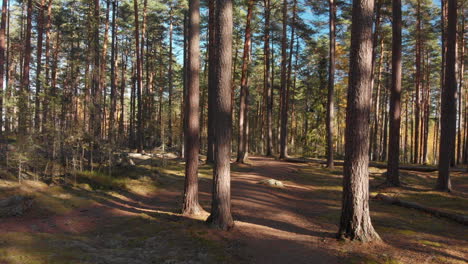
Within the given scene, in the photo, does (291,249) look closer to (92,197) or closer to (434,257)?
(434,257)

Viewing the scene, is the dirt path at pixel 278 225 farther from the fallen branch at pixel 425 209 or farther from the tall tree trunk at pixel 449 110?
the tall tree trunk at pixel 449 110

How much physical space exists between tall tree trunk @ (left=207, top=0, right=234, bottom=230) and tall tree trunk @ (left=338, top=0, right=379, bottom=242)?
111 inches

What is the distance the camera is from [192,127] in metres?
8.15

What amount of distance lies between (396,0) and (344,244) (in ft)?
34.9

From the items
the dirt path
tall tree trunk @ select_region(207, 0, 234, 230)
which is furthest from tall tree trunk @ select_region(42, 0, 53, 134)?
the dirt path

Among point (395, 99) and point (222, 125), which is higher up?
point (395, 99)

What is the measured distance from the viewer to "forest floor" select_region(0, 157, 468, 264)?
17.9 feet

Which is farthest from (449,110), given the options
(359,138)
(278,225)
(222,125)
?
(222,125)

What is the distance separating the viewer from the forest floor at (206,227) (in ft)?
17.9

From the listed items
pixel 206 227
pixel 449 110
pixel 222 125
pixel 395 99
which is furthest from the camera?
pixel 395 99

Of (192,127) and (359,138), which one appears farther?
(192,127)

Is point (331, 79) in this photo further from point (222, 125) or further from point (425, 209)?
point (222, 125)

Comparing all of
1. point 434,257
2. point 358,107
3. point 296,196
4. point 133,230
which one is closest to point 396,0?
point 358,107

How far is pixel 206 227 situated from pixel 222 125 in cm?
255
